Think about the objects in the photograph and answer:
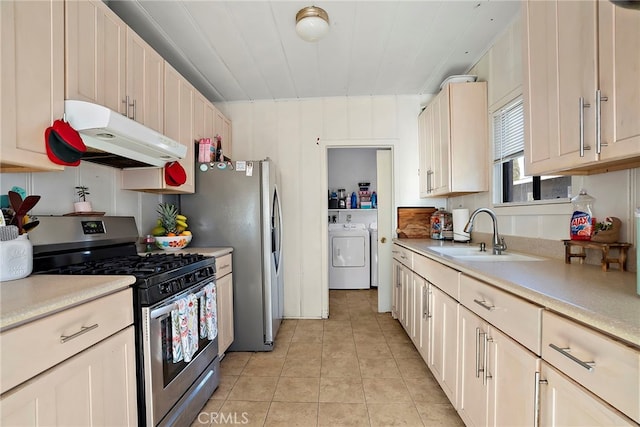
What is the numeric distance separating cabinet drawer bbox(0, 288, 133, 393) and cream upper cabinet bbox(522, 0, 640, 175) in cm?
191

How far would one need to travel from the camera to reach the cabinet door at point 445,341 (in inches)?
60.7

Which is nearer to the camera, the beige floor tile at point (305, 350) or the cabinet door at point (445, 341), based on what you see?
the cabinet door at point (445, 341)

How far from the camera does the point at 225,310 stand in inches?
89.0

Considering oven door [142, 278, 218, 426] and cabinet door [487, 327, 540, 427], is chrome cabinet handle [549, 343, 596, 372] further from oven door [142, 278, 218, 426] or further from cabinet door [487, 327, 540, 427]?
oven door [142, 278, 218, 426]

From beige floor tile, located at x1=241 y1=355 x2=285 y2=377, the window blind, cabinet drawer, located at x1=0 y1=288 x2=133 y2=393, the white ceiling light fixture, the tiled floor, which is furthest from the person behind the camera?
beige floor tile, located at x1=241 y1=355 x2=285 y2=377

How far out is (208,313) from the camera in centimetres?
179

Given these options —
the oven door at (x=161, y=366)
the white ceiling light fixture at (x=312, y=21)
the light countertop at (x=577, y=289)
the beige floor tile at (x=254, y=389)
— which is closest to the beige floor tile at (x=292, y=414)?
the beige floor tile at (x=254, y=389)

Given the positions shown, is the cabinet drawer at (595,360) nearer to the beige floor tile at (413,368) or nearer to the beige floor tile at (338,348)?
the beige floor tile at (413,368)

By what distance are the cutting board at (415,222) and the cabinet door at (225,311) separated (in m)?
1.93

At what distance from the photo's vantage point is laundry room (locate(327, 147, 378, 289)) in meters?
4.50

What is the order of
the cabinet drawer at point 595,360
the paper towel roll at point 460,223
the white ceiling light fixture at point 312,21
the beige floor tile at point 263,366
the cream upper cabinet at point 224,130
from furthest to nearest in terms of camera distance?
the cream upper cabinet at point 224,130 < the paper towel roll at point 460,223 < the beige floor tile at point 263,366 < the white ceiling light fixture at point 312,21 < the cabinet drawer at point 595,360

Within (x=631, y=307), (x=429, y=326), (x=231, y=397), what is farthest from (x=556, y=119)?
(x=231, y=397)

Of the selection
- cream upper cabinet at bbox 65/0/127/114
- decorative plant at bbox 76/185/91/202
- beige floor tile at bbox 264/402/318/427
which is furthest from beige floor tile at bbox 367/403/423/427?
cream upper cabinet at bbox 65/0/127/114

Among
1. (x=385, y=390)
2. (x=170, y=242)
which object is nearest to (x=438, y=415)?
(x=385, y=390)
